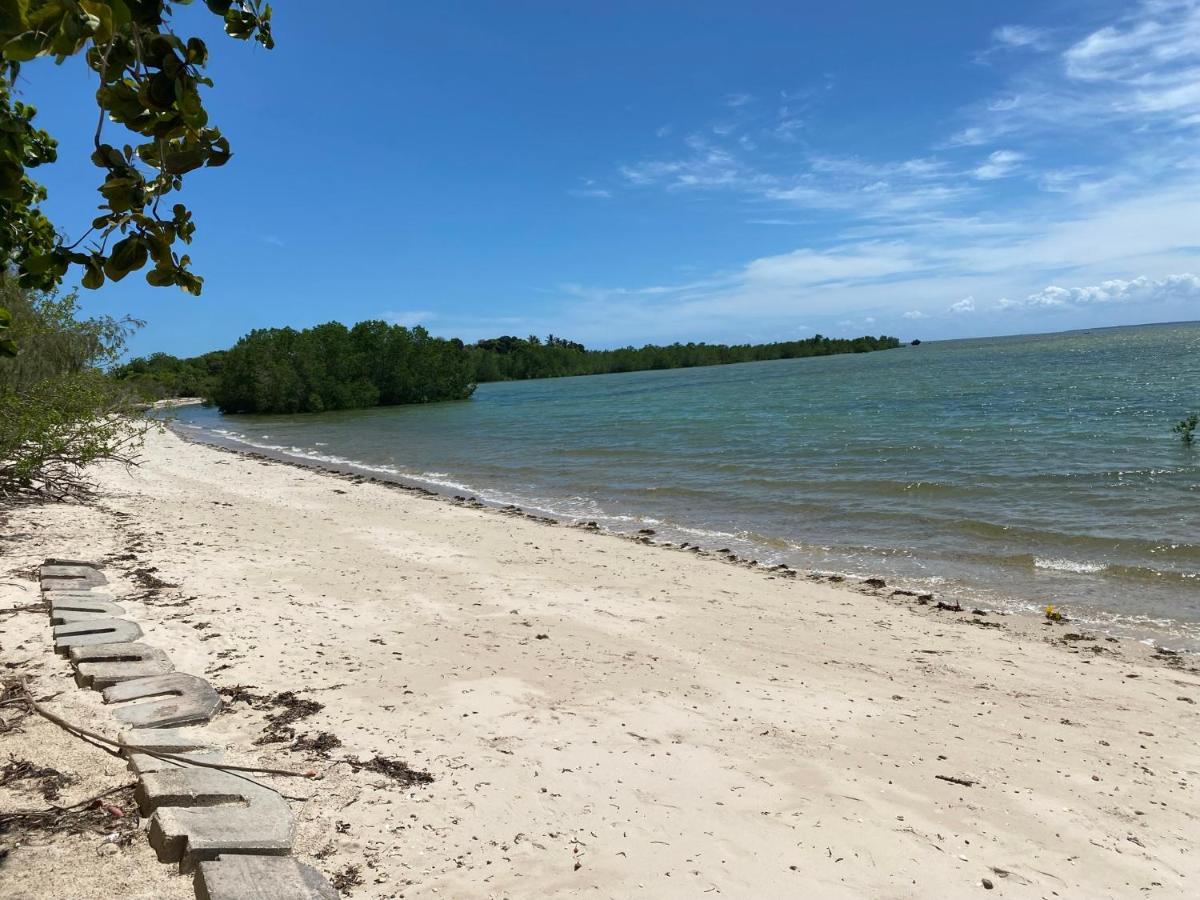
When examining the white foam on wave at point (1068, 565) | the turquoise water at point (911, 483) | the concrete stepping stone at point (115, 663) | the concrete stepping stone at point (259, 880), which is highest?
the concrete stepping stone at point (115, 663)

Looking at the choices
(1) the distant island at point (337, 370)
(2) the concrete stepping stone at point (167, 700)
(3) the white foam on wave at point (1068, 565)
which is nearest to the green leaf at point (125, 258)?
(2) the concrete stepping stone at point (167, 700)

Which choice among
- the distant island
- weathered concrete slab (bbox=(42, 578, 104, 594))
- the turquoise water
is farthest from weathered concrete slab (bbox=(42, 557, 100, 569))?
the distant island

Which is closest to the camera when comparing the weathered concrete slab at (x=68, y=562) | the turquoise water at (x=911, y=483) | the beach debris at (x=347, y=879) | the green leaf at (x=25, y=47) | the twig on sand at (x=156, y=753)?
the green leaf at (x=25, y=47)

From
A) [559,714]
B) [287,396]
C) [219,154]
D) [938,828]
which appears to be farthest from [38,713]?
[287,396]

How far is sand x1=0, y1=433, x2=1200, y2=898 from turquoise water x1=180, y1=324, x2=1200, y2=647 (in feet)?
6.56

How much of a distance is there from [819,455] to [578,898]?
1741 cm

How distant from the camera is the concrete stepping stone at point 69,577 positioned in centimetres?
683

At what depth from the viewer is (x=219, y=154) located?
1.93 meters

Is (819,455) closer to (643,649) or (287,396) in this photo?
(643,649)

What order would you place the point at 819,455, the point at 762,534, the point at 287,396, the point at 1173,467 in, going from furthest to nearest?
1. the point at 287,396
2. the point at 819,455
3. the point at 1173,467
4. the point at 762,534

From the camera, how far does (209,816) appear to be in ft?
10.1

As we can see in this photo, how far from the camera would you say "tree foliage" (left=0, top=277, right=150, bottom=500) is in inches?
384

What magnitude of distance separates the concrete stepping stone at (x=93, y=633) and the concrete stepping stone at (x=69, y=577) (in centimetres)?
147

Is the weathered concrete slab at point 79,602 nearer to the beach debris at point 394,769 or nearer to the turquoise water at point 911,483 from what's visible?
the beach debris at point 394,769
